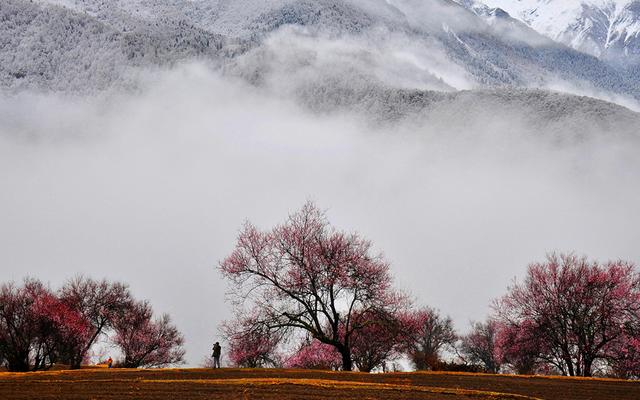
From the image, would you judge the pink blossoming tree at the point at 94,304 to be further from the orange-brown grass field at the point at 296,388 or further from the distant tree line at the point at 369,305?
the orange-brown grass field at the point at 296,388

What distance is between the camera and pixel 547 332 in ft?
174

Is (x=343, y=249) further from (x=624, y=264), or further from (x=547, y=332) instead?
(x=624, y=264)

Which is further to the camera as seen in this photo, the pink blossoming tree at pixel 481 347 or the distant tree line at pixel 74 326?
the pink blossoming tree at pixel 481 347

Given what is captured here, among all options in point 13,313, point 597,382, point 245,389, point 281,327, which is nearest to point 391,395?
point 245,389

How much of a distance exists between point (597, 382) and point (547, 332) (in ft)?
75.0

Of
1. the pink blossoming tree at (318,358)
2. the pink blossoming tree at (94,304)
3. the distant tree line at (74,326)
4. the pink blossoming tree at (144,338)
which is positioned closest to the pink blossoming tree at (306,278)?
the pink blossoming tree at (318,358)

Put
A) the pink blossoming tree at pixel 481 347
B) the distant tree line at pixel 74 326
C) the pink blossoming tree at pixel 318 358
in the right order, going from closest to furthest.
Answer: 1. the distant tree line at pixel 74 326
2. the pink blossoming tree at pixel 318 358
3. the pink blossoming tree at pixel 481 347

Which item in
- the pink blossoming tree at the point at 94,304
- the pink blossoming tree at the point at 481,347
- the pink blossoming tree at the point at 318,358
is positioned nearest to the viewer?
the pink blossoming tree at the point at 318,358

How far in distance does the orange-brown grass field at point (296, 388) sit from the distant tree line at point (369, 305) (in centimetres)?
1354

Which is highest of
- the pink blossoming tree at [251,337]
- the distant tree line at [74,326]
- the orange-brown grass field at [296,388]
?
the distant tree line at [74,326]

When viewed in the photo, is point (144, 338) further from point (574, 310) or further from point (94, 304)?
point (574, 310)

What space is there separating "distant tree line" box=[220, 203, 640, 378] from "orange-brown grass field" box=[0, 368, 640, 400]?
13537mm

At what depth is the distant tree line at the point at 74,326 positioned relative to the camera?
63.9 meters

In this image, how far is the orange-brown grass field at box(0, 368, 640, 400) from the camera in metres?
20.5
